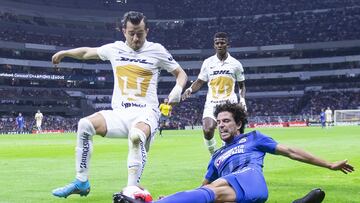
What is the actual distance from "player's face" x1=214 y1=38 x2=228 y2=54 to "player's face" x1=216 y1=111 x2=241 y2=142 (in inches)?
289

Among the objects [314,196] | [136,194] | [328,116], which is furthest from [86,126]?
[328,116]

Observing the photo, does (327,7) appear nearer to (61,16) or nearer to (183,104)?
(183,104)

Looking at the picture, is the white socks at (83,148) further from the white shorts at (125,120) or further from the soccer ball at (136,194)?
the soccer ball at (136,194)

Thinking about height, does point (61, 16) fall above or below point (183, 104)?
above

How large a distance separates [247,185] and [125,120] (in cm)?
312

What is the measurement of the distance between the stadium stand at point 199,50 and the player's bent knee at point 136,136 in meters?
76.5

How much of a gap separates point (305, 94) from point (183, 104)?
19.7m

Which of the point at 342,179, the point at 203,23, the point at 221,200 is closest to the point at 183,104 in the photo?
the point at 203,23

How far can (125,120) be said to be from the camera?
29.2 feet

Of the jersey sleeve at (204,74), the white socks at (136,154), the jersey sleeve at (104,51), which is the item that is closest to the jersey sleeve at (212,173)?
the white socks at (136,154)

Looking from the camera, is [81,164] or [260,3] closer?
[81,164]

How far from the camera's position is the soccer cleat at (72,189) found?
331 inches

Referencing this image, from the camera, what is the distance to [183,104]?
312 ft

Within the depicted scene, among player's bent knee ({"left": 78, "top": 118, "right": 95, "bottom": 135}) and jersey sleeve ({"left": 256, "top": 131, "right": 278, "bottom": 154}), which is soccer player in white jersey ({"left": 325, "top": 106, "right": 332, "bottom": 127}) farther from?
jersey sleeve ({"left": 256, "top": 131, "right": 278, "bottom": 154})
